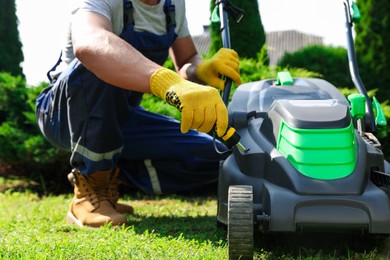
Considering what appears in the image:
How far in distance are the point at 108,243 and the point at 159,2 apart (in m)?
1.19

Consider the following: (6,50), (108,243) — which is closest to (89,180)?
(108,243)

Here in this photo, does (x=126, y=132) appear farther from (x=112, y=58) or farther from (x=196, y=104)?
(x=196, y=104)

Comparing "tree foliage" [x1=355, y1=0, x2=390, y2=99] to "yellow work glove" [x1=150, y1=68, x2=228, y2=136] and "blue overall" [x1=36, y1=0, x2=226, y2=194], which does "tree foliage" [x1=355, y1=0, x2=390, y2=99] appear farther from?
"yellow work glove" [x1=150, y1=68, x2=228, y2=136]

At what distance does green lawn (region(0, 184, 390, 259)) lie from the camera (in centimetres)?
198

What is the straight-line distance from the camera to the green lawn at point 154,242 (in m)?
1.98

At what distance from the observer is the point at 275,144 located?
2.08 m

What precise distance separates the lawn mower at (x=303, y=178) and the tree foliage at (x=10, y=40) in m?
5.75

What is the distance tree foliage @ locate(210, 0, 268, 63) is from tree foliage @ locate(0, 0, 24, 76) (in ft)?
9.72

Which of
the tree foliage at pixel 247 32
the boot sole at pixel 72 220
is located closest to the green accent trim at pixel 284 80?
the boot sole at pixel 72 220

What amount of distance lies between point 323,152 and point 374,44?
181 inches

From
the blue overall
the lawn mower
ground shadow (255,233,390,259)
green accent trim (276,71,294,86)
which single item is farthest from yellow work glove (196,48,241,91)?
ground shadow (255,233,390,259)

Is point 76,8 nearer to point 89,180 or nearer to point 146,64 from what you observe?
point 146,64

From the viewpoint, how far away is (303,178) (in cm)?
189

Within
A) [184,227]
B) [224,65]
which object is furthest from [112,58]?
[184,227]
